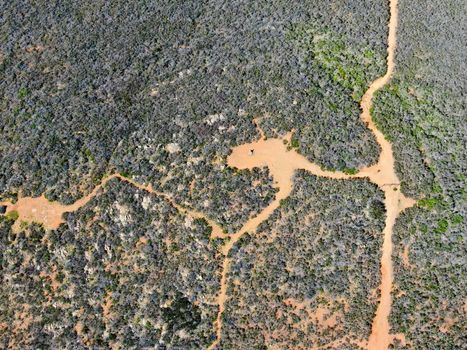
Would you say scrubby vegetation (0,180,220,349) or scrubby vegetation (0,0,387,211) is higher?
scrubby vegetation (0,0,387,211)

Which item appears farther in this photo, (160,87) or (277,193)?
(160,87)

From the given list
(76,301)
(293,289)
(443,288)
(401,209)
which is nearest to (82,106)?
(76,301)

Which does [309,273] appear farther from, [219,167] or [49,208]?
[49,208]

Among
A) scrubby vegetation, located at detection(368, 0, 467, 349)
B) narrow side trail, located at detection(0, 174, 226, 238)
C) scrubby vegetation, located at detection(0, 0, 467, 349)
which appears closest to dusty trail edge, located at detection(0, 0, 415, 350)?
narrow side trail, located at detection(0, 174, 226, 238)

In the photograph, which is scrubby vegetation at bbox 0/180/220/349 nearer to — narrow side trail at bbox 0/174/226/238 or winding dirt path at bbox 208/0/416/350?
narrow side trail at bbox 0/174/226/238

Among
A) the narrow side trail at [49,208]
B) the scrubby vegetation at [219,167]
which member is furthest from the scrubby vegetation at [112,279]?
the narrow side trail at [49,208]

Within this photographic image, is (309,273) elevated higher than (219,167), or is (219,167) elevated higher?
(219,167)

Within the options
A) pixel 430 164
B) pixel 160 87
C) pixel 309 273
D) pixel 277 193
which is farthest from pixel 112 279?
pixel 430 164
